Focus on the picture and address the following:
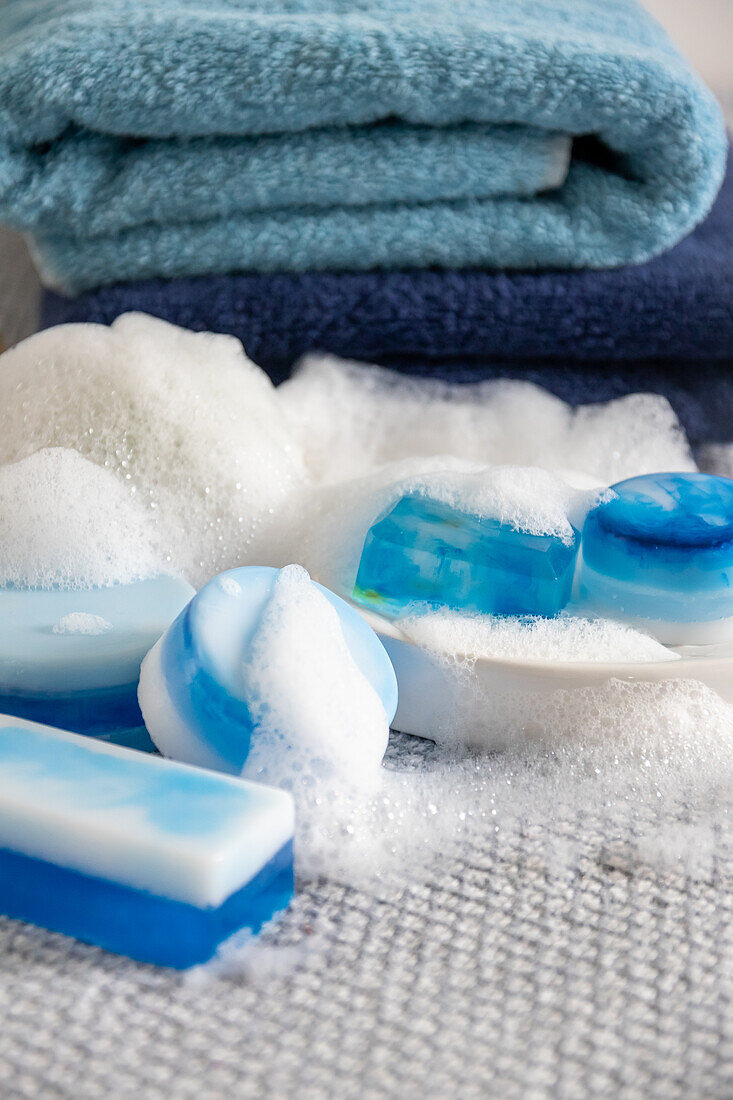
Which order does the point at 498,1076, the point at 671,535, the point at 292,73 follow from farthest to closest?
the point at 292,73, the point at 671,535, the point at 498,1076

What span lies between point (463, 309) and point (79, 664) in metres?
0.36

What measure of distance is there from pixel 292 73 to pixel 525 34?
5.5 inches

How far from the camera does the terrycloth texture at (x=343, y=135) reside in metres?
0.54

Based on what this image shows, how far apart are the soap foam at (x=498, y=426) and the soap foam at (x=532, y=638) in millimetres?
235

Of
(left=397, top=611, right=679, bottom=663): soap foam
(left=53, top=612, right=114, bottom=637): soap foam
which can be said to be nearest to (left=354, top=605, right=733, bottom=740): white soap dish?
(left=397, top=611, right=679, bottom=663): soap foam

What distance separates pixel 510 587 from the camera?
0.41 metres

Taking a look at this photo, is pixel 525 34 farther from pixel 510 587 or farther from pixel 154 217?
pixel 510 587

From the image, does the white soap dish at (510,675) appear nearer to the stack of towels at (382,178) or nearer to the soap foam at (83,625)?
the soap foam at (83,625)

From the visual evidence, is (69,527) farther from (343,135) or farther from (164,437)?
(343,135)

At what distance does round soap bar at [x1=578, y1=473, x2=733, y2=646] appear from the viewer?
40 centimetres

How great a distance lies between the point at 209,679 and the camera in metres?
0.31

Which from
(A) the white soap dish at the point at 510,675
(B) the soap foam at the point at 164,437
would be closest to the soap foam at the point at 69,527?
(B) the soap foam at the point at 164,437

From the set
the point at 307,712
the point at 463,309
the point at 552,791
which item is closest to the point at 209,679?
the point at 307,712

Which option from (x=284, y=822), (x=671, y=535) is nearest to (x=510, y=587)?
(x=671, y=535)
